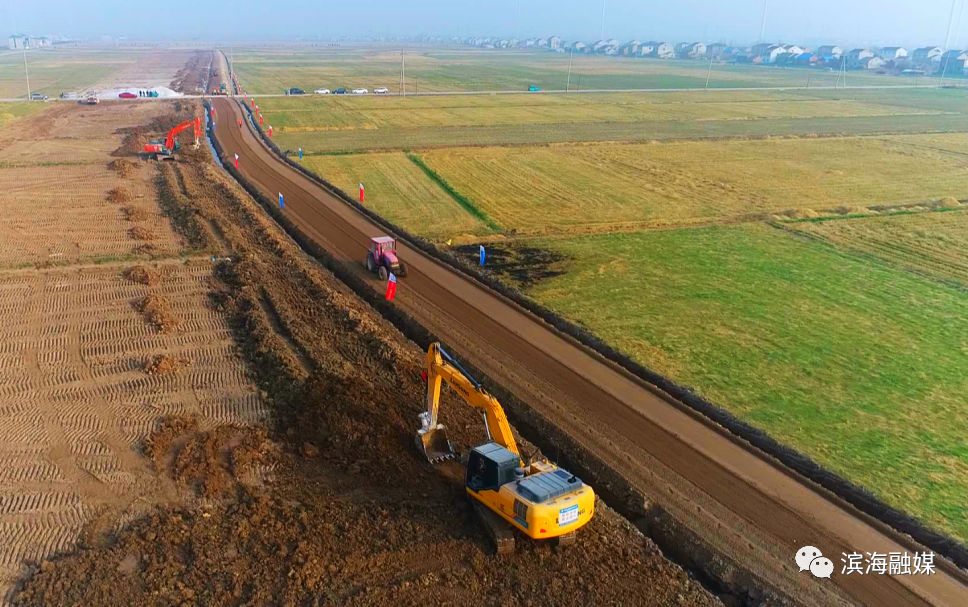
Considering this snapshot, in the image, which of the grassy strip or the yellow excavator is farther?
the grassy strip

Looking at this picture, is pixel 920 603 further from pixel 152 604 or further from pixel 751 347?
pixel 152 604

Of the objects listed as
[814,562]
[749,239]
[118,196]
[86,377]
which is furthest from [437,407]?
[118,196]

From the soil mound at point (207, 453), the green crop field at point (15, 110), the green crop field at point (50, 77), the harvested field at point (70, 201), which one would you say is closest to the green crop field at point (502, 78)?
the green crop field at point (50, 77)

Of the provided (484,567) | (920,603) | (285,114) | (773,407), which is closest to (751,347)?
(773,407)

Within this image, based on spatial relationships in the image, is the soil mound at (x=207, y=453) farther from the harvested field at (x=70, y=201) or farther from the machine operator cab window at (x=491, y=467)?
the harvested field at (x=70, y=201)

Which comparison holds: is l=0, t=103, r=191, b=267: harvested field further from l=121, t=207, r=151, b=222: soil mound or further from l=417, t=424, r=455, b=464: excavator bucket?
l=417, t=424, r=455, b=464: excavator bucket

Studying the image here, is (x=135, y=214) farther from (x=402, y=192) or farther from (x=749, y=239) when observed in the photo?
(x=749, y=239)

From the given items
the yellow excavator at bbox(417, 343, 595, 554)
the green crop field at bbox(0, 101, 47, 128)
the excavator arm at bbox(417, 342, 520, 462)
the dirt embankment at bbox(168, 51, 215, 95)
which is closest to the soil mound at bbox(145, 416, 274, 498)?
the excavator arm at bbox(417, 342, 520, 462)
